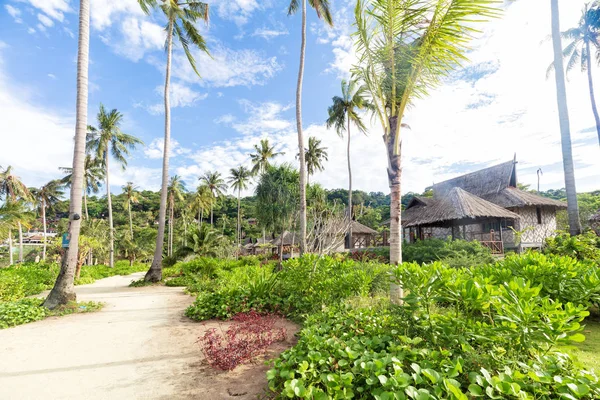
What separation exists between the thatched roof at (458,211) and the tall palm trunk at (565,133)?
3971mm

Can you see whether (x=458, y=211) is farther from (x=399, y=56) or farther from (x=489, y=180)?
(x=399, y=56)

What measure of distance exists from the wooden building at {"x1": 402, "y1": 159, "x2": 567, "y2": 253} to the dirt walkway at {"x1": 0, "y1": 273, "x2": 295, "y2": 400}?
14362 millimetres

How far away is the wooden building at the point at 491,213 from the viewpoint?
15469mm

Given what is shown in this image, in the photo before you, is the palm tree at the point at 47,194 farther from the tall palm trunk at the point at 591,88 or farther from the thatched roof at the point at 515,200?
the tall palm trunk at the point at 591,88

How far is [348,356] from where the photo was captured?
2.68 m

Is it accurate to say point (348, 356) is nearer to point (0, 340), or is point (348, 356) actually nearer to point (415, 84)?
point (415, 84)

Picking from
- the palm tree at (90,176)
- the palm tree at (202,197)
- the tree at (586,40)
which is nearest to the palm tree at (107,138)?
the palm tree at (90,176)

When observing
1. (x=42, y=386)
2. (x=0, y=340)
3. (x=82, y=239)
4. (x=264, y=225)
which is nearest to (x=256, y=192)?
(x=264, y=225)

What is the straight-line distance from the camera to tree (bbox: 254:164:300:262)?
22.8m

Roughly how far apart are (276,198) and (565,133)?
57.7 ft

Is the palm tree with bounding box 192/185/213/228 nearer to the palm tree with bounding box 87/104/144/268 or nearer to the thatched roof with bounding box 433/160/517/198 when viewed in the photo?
the palm tree with bounding box 87/104/144/268

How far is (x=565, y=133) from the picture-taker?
36.1 feet

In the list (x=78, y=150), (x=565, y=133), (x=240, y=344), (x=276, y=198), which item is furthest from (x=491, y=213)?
(x=78, y=150)

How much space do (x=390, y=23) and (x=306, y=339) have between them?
5.03m
